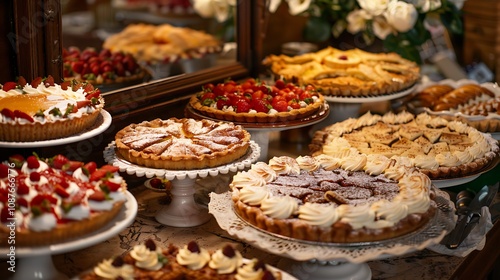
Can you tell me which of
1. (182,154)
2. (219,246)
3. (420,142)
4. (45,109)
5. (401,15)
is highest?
(401,15)

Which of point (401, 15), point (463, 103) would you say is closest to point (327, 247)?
point (463, 103)

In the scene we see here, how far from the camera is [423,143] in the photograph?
2945mm

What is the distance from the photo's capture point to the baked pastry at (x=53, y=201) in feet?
5.80

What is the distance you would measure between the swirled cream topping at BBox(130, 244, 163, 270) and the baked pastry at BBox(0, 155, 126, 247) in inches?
4.8

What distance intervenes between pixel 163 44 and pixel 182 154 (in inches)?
83.4

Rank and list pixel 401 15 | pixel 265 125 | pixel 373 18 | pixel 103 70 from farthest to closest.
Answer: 1. pixel 373 18
2. pixel 401 15
3. pixel 103 70
4. pixel 265 125

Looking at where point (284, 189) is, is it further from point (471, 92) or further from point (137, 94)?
point (471, 92)

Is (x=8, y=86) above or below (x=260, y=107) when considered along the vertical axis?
above

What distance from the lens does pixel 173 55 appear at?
4074 mm

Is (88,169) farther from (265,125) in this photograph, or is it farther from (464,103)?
(464,103)

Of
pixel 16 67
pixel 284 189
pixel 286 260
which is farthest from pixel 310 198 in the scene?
pixel 16 67

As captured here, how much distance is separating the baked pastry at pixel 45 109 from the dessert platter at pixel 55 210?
0.29ft

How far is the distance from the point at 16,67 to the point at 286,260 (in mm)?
1094

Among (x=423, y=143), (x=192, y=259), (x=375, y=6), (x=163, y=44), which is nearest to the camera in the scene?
(x=192, y=259)
